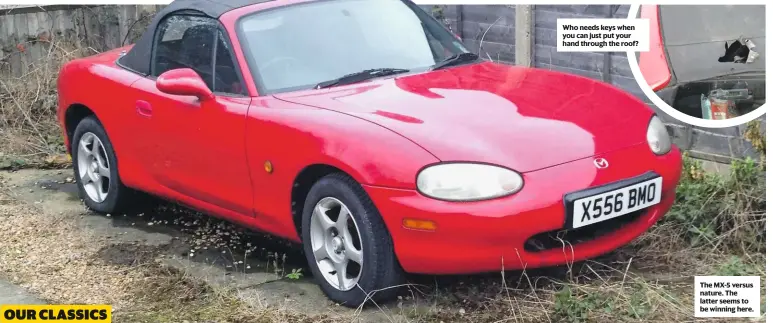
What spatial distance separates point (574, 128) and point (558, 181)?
0.38 metres

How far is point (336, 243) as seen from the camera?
4879 millimetres

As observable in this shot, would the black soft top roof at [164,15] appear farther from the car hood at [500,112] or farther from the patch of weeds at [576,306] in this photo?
the patch of weeds at [576,306]

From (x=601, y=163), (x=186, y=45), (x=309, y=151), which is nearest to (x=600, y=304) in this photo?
(x=601, y=163)

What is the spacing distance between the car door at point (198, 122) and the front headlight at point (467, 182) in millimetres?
1177

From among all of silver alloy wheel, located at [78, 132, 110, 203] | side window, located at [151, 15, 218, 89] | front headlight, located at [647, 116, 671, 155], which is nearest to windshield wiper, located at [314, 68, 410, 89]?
side window, located at [151, 15, 218, 89]

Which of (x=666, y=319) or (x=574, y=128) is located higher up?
(x=574, y=128)

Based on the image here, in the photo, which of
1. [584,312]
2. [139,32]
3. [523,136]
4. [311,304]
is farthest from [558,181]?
[139,32]

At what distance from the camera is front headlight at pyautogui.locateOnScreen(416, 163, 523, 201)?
437cm

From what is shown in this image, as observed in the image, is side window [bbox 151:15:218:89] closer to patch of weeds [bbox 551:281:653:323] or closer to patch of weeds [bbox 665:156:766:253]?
patch of weeds [bbox 551:281:653:323]

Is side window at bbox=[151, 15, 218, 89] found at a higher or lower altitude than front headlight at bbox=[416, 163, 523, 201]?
higher

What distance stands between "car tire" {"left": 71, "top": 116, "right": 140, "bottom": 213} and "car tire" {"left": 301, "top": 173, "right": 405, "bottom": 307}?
1939 millimetres

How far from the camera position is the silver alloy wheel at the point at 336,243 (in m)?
4.77

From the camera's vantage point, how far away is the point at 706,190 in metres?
5.64

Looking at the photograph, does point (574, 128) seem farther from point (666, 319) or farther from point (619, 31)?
point (619, 31)
